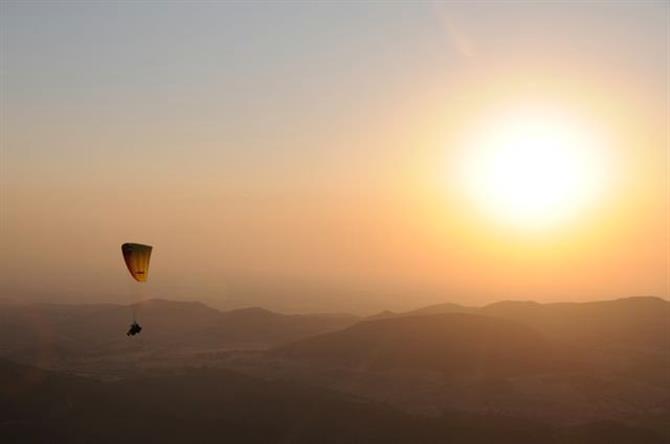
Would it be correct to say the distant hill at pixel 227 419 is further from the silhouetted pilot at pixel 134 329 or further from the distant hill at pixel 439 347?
the silhouetted pilot at pixel 134 329

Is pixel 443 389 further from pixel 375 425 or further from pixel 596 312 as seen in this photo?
pixel 596 312

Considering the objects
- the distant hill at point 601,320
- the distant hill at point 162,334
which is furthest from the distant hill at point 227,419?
the distant hill at point 601,320

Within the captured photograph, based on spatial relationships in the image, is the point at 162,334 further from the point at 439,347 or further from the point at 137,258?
the point at 137,258

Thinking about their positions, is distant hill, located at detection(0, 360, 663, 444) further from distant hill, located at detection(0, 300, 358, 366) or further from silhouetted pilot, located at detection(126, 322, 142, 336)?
distant hill, located at detection(0, 300, 358, 366)

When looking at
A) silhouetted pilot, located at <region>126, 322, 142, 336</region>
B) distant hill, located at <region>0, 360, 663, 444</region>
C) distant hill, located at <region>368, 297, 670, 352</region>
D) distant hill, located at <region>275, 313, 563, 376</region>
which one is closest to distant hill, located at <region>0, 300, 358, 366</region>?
distant hill, located at <region>275, 313, 563, 376</region>

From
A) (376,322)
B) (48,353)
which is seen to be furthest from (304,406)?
(48,353)
